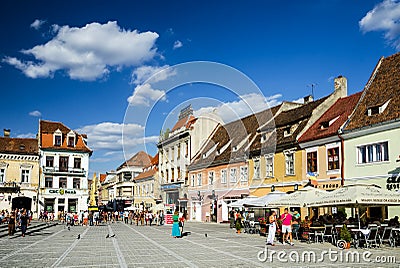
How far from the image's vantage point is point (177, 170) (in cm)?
5712

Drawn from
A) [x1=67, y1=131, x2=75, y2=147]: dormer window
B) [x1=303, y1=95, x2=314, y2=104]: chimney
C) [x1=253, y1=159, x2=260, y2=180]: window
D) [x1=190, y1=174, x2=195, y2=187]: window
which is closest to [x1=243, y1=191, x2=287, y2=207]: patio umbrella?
[x1=253, y1=159, x2=260, y2=180]: window

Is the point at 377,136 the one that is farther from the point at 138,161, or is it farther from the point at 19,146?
the point at 138,161

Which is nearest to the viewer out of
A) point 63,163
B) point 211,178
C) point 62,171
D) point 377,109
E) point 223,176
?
point 377,109

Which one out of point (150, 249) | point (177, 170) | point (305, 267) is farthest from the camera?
point (177, 170)

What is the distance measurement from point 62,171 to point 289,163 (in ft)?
105

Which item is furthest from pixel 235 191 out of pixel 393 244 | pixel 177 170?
pixel 393 244

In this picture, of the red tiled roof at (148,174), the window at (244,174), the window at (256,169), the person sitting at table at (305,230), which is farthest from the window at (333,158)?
the red tiled roof at (148,174)

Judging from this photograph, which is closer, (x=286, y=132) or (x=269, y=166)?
(x=286, y=132)

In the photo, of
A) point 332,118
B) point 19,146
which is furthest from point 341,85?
point 19,146

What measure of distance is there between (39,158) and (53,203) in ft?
18.5

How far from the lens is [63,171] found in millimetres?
56250

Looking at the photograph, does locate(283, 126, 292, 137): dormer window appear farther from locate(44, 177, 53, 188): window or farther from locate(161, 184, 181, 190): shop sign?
locate(44, 177, 53, 188): window

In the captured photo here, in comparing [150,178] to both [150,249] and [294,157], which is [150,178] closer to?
[294,157]

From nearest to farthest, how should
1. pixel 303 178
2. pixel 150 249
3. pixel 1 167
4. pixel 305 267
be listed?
pixel 305 267 → pixel 150 249 → pixel 303 178 → pixel 1 167
